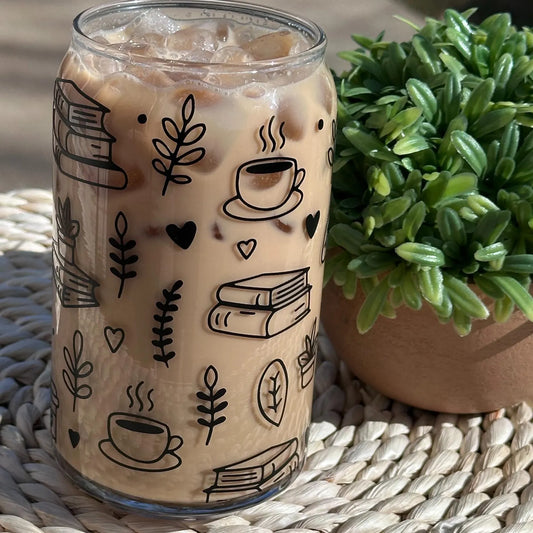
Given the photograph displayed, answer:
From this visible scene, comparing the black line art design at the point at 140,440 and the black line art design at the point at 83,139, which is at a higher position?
the black line art design at the point at 83,139

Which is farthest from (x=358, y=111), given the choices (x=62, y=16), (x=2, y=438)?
(x=62, y=16)

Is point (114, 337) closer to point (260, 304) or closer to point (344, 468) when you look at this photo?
point (260, 304)

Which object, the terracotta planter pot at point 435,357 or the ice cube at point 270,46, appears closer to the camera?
the ice cube at point 270,46

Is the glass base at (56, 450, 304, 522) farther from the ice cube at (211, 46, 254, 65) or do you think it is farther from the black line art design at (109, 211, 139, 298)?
the ice cube at (211, 46, 254, 65)

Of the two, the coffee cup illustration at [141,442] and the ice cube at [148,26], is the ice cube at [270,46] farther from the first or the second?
the coffee cup illustration at [141,442]

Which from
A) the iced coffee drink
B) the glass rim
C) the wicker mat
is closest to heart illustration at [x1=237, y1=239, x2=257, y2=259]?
the iced coffee drink

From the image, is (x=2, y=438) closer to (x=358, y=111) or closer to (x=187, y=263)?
(x=187, y=263)

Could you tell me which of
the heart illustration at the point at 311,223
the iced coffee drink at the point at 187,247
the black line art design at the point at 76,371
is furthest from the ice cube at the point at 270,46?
the black line art design at the point at 76,371
